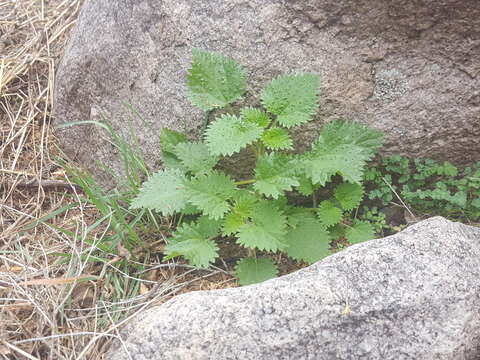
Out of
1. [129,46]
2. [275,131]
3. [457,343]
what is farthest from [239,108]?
[457,343]

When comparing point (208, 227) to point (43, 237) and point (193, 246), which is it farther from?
point (43, 237)

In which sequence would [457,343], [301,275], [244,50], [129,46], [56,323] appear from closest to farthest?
[457,343] < [301,275] < [56,323] < [244,50] < [129,46]

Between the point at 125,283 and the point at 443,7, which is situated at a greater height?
the point at 443,7

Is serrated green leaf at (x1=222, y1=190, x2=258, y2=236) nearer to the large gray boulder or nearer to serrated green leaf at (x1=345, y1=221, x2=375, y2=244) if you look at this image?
the large gray boulder

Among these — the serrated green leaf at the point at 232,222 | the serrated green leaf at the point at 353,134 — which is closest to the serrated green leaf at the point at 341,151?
the serrated green leaf at the point at 353,134

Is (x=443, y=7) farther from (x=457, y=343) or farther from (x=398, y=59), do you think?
(x=457, y=343)

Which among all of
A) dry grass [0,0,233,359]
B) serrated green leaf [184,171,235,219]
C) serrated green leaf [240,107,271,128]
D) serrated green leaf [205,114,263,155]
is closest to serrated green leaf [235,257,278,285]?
dry grass [0,0,233,359]

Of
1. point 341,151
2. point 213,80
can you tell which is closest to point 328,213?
point 341,151

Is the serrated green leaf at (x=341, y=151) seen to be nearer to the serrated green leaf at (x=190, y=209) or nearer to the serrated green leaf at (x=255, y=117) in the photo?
the serrated green leaf at (x=255, y=117)
